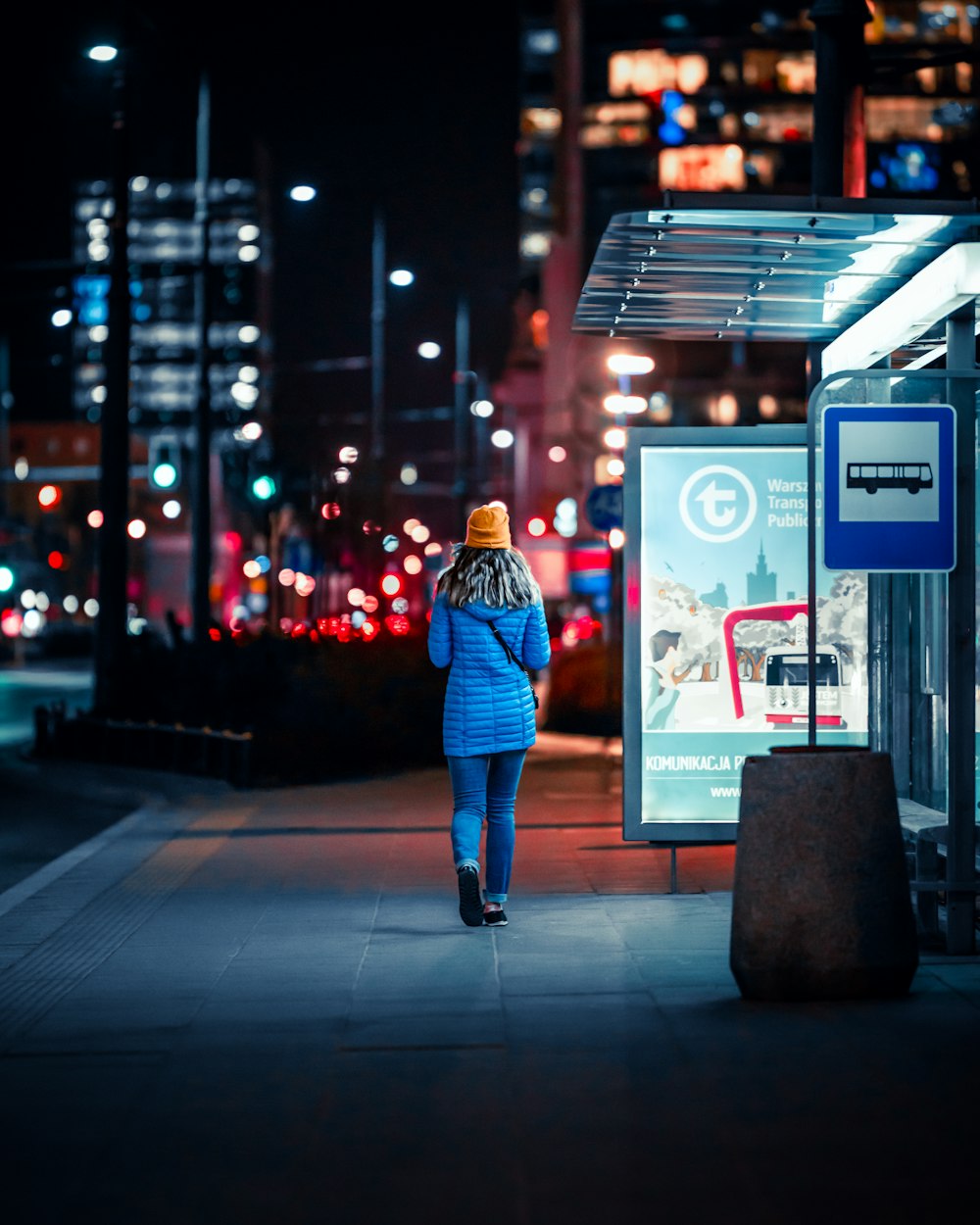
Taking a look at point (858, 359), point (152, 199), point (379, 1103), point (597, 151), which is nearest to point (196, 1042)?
point (379, 1103)

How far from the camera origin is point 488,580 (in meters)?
9.15

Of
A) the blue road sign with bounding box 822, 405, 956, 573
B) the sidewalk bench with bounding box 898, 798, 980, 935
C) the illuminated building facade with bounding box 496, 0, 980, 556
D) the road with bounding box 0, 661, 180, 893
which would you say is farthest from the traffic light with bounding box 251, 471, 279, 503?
the illuminated building facade with bounding box 496, 0, 980, 556

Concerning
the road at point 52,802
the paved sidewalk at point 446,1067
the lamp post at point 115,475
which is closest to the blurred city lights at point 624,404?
the lamp post at point 115,475

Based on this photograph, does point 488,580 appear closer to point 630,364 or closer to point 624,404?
point 630,364

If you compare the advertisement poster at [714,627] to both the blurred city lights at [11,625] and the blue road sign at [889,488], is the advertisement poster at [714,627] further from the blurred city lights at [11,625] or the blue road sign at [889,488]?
the blurred city lights at [11,625]

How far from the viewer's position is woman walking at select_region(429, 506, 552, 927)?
9.05 metres

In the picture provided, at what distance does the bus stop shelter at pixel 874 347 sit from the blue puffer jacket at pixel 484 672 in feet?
3.37

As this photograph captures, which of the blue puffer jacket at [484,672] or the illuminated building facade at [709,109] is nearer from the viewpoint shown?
the blue puffer jacket at [484,672]

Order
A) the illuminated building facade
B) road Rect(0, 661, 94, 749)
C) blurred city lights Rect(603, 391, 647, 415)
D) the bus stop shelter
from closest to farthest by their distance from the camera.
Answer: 1. the bus stop shelter
2. blurred city lights Rect(603, 391, 647, 415)
3. road Rect(0, 661, 94, 749)
4. the illuminated building facade

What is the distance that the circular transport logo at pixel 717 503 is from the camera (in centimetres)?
1011

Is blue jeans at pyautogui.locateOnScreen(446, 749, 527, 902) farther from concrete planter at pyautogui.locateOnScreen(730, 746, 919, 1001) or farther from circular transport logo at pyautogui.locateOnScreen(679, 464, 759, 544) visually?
concrete planter at pyautogui.locateOnScreen(730, 746, 919, 1001)

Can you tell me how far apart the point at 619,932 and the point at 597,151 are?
11020 centimetres

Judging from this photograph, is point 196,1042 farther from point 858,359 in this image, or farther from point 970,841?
point 858,359

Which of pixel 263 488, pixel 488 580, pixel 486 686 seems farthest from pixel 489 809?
pixel 263 488
